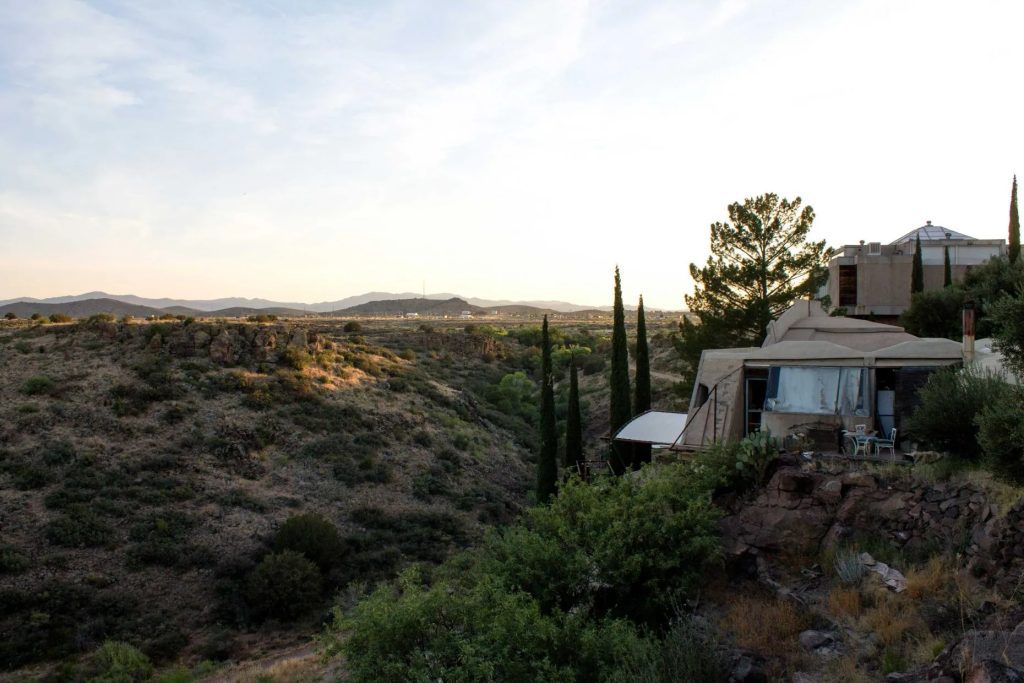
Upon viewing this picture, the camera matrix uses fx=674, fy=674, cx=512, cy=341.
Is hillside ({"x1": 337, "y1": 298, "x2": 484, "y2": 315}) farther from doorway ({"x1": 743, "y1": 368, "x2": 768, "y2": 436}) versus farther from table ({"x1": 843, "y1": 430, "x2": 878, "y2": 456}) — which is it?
table ({"x1": 843, "y1": 430, "x2": 878, "y2": 456})

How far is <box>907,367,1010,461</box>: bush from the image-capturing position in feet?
31.6

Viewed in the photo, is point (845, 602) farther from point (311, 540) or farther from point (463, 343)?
point (463, 343)

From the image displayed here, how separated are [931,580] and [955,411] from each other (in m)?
3.09

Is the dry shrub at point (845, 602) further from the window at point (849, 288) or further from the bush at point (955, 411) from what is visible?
the window at point (849, 288)

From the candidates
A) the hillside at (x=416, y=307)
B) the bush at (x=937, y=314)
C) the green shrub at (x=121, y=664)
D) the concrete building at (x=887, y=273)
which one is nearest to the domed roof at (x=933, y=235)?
the concrete building at (x=887, y=273)

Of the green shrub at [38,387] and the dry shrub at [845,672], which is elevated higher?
the green shrub at [38,387]

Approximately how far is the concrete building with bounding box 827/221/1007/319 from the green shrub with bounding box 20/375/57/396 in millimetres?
34102

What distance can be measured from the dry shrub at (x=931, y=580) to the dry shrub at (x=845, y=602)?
1.86 feet

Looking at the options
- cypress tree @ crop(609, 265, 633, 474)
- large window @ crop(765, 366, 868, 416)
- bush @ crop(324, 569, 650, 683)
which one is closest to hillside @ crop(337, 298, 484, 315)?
cypress tree @ crop(609, 265, 633, 474)

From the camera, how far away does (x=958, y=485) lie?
29.1ft

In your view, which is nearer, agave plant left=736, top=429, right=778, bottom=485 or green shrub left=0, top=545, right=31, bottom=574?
agave plant left=736, top=429, right=778, bottom=485

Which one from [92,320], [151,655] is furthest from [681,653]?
[92,320]

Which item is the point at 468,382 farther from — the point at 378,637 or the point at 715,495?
the point at 378,637

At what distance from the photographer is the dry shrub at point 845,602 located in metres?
8.02
